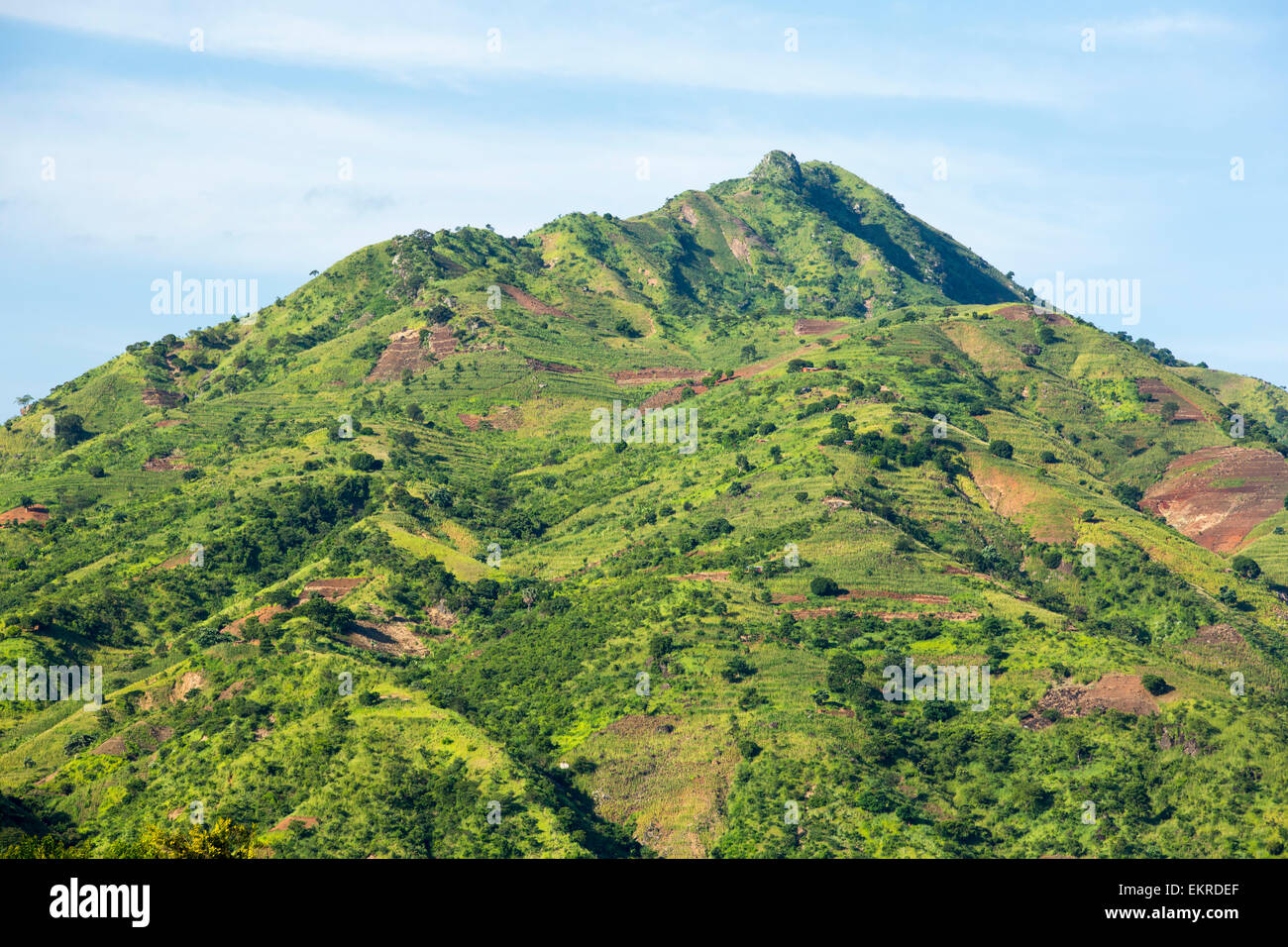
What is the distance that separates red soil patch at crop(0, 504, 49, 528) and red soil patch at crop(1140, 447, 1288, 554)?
147 meters

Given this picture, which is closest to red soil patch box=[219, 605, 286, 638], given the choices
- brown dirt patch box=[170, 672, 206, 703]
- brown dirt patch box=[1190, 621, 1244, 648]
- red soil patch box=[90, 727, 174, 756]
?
brown dirt patch box=[170, 672, 206, 703]

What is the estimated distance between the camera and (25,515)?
16925 centimetres

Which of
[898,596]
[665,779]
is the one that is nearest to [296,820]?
[665,779]

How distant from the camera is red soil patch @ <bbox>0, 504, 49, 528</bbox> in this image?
167613 millimetres

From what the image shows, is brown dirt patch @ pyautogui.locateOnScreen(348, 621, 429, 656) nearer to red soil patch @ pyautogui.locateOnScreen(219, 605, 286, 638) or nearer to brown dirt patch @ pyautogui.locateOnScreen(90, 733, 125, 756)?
red soil patch @ pyautogui.locateOnScreen(219, 605, 286, 638)

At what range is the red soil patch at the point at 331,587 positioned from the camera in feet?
459

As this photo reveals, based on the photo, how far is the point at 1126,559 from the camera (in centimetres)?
15550

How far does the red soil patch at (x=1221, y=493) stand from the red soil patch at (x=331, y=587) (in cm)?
11085

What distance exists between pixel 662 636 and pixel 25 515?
3658 inches

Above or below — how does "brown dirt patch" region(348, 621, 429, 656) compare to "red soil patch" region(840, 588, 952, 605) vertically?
below

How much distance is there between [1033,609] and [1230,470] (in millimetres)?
77744

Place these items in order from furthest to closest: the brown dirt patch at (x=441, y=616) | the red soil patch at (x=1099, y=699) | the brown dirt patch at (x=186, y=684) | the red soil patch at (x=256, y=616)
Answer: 1. the brown dirt patch at (x=441, y=616)
2. the red soil patch at (x=256, y=616)
3. the brown dirt patch at (x=186, y=684)
4. the red soil patch at (x=1099, y=699)

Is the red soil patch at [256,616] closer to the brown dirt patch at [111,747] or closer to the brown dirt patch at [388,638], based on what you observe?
the brown dirt patch at [388,638]

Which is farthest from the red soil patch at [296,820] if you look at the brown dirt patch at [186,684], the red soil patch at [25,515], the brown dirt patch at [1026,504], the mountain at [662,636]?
the brown dirt patch at [1026,504]
